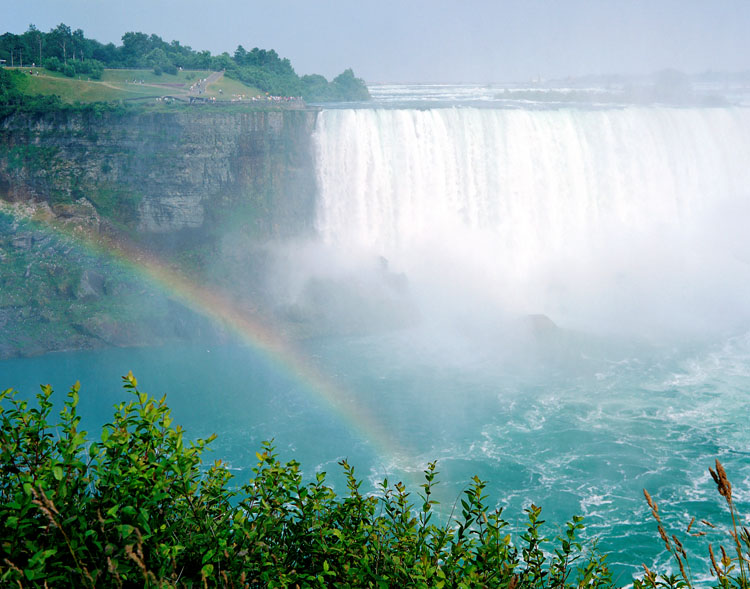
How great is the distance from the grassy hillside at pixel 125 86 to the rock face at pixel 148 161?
3.15 m

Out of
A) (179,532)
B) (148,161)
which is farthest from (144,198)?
(179,532)

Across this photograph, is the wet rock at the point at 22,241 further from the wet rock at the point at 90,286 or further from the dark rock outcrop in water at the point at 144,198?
the wet rock at the point at 90,286

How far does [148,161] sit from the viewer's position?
97.0 feet

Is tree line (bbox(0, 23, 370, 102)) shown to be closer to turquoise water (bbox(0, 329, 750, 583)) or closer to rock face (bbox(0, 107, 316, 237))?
rock face (bbox(0, 107, 316, 237))

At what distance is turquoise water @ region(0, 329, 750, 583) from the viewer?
15.1 m

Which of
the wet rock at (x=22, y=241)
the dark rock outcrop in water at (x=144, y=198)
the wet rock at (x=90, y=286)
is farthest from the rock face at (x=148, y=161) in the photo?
the wet rock at (x=90, y=286)

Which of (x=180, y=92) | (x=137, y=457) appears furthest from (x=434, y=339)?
(x=137, y=457)

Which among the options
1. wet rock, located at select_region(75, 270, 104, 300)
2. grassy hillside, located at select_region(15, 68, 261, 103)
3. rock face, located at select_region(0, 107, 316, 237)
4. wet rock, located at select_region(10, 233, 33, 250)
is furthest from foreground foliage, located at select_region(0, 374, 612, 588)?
grassy hillside, located at select_region(15, 68, 261, 103)

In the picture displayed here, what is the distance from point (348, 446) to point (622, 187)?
81.9ft

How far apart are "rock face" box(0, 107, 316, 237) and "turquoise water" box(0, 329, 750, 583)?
7.44 metres

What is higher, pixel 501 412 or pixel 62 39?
pixel 62 39

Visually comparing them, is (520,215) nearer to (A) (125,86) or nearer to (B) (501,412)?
(B) (501,412)

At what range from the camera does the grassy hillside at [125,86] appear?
31.9 metres

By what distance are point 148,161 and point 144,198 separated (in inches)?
69.1
